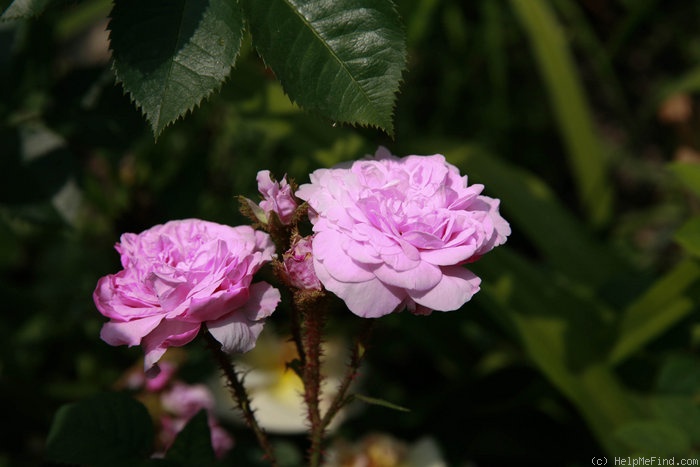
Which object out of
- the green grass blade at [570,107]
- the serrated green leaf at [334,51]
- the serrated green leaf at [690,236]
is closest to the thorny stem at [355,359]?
the serrated green leaf at [334,51]

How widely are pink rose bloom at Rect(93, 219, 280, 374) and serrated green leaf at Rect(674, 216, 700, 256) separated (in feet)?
2.23

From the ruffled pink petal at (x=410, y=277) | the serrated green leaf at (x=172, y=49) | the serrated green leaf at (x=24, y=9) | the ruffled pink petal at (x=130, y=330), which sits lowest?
the ruffled pink petal at (x=130, y=330)

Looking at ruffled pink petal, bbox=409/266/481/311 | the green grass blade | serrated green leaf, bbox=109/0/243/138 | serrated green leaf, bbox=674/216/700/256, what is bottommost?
the green grass blade

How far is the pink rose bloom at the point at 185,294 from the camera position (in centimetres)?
Answer: 67

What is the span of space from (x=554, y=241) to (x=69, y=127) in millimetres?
1069

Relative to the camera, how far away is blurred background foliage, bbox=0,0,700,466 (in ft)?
3.96

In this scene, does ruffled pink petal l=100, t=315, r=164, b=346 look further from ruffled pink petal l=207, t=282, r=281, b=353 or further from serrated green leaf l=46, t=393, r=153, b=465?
serrated green leaf l=46, t=393, r=153, b=465

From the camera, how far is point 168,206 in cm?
139

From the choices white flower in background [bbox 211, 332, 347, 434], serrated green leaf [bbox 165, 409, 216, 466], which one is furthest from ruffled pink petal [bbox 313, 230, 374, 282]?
white flower in background [bbox 211, 332, 347, 434]

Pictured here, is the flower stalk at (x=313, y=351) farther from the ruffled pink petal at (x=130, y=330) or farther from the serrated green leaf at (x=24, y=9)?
the serrated green leaf at (x=24, y=9)

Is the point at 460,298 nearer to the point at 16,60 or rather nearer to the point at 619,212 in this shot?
the point at 16,60

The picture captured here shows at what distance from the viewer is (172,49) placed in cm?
70

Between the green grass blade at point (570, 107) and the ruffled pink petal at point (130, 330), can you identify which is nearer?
the ruffled pink petal at point (130, 330)

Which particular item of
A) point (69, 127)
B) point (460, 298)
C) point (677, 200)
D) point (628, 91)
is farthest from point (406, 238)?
point (628, 91)
